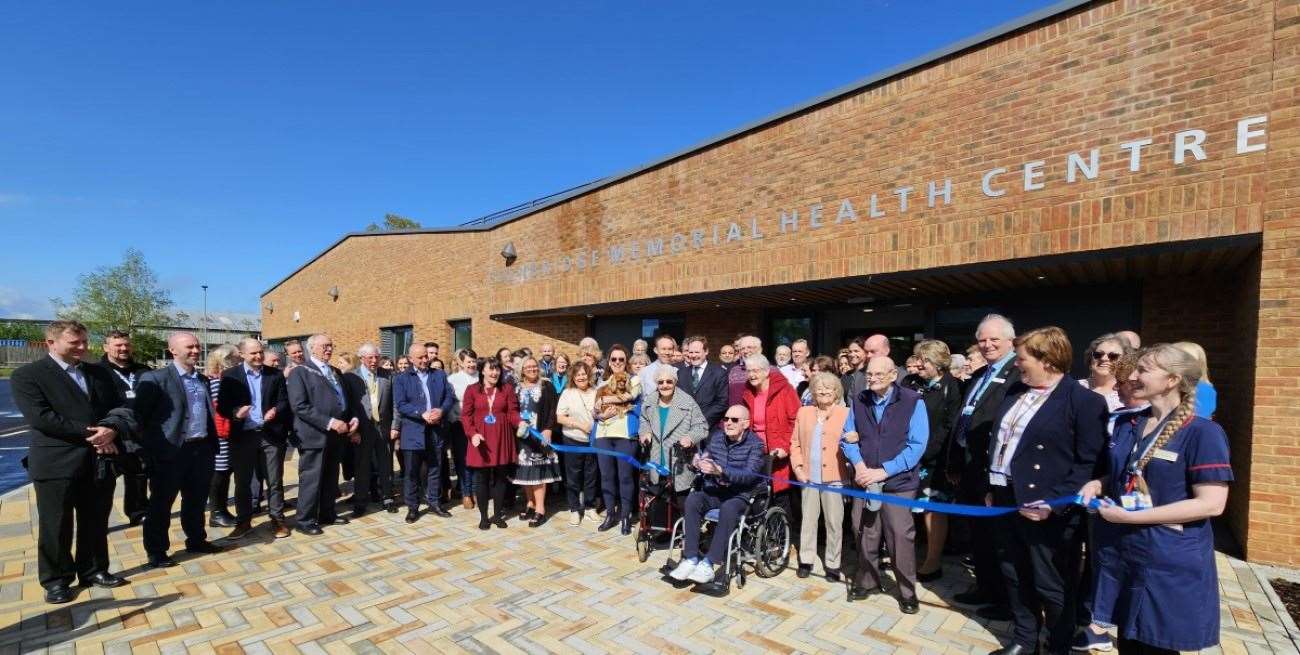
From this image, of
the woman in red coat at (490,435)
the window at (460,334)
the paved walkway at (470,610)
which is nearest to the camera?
the paved walkway at (470,610)

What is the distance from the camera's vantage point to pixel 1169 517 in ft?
7.65

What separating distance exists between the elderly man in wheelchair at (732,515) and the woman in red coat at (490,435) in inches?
84.6

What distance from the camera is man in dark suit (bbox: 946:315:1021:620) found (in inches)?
142

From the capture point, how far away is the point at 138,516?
5.71 meters

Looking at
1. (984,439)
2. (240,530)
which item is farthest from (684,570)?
(240,530)

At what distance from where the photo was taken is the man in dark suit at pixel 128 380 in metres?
4.46

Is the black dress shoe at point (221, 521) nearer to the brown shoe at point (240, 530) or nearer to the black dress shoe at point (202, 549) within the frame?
the brown shoe at point (240, 530)

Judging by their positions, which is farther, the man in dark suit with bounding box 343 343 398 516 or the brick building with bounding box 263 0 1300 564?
the man in dark suit with bounding box 343 343 398 516

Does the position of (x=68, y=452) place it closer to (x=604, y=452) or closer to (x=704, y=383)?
(x=604, y=452)

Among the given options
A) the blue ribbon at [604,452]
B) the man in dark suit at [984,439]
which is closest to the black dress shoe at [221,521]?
the blue ribbon at [604,452]

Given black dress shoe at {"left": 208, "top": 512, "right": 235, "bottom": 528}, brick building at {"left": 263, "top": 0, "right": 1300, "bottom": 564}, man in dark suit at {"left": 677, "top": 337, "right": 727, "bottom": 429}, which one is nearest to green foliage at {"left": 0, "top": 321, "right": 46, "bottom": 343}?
black dress shoe at {"left": 208, "top": 512, "right": 235, "bottom": 528}

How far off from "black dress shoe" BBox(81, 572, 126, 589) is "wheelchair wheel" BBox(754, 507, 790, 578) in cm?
455

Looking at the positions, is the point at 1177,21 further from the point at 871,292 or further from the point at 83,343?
the point at 83,343

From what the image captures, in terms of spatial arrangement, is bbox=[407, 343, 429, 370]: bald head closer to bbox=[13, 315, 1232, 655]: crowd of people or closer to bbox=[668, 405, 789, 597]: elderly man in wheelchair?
bbox=[13, 315, 1232, 655]: crowd of people
